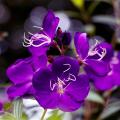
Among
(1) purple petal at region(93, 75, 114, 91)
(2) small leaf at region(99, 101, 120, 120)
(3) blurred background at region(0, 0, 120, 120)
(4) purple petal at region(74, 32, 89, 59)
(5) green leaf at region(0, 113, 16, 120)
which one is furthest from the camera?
(3) blurred background at region(0, 0, 120, 120)

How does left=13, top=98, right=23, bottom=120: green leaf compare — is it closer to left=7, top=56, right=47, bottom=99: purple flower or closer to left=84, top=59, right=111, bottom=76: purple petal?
left=7, top=56, right=47, bottom=99: purple flower

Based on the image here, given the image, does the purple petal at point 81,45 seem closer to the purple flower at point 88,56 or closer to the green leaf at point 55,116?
the purple flower at point 88,56

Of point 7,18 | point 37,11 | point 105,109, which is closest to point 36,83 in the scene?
point 105,109

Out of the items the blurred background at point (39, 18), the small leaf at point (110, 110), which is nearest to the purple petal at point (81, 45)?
the small leaf at point (110, 110)

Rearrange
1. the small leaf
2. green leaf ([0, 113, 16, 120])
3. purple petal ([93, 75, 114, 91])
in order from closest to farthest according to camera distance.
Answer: green leaf ([0, 113, 16, 120]) < purple petal ([93, 75, 114, 91]) < the small leaf

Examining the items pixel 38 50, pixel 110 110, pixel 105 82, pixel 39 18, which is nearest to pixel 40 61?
pixel 38 50

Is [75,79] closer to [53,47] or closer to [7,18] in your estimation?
[53,47]

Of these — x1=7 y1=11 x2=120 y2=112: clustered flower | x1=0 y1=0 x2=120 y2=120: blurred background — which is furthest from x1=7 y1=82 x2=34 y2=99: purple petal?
x1=0 y1=0 x2=120 y2=120: blurred background
